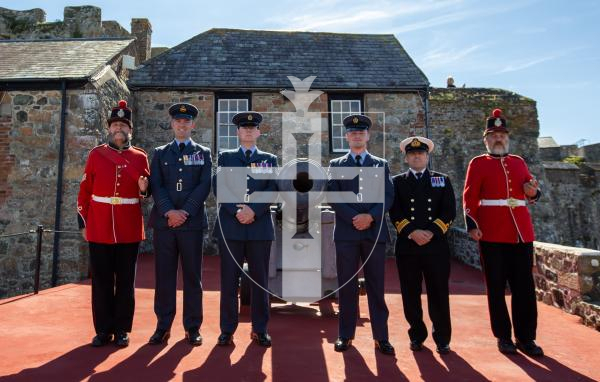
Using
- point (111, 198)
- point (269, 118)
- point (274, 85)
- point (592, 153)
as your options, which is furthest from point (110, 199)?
point (592, 153)

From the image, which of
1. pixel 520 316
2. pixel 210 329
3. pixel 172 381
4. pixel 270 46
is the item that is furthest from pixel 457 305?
pixel 270 46

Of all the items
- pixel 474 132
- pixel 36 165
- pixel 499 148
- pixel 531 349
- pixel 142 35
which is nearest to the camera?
pixel 531 349

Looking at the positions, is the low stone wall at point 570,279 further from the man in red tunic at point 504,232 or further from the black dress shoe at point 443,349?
the black dress shoe at point 443,349

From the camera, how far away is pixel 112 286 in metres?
3.90

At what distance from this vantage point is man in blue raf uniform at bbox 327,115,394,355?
146 inches

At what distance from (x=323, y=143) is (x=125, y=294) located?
767cm

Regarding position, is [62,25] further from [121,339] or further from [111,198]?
[121,339]

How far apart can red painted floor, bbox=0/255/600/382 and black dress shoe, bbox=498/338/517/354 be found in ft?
0.25

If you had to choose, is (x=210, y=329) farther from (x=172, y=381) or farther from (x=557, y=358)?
(x=557, y=358)

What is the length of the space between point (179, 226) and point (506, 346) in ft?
10.6

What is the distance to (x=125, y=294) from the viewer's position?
152 inches

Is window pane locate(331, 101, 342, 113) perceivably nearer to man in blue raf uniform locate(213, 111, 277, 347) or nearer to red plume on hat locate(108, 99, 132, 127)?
man in blue raf uniform locate(213, 111, 277, 347)

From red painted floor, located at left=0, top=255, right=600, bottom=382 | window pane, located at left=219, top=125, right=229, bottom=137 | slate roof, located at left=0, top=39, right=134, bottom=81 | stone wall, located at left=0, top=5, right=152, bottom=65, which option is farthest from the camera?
stone wall, located at left=0, top=5, right=152, bottom=65

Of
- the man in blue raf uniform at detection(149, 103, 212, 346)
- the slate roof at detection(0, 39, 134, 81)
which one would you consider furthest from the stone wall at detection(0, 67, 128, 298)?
the man in blue raf uniform at detection(149, 103, 212, 346)
